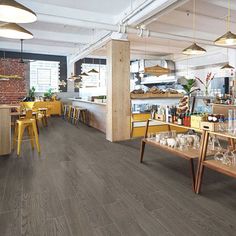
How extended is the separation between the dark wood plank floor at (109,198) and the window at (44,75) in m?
7.75

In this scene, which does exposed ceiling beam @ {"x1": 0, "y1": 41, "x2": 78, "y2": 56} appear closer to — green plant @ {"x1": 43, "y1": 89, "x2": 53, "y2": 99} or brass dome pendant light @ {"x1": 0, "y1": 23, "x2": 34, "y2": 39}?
green plant @ {"x1": 43, "y1": 89, "x2": 53, "y2": 99}

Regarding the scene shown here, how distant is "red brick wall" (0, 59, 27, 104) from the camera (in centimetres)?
991

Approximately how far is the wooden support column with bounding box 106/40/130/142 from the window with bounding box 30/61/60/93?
672cm

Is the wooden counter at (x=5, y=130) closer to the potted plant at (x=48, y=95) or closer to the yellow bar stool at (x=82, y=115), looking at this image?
the yellow bar stool at (x=82, y=115)

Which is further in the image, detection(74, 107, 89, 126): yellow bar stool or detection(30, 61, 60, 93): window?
detection(30, 61, 60, 93): window

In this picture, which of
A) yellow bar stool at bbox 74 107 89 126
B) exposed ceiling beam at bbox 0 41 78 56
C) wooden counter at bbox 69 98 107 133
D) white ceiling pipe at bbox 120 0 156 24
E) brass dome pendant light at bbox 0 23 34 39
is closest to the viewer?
brass dome pendant light at bbox 0 23 34 39

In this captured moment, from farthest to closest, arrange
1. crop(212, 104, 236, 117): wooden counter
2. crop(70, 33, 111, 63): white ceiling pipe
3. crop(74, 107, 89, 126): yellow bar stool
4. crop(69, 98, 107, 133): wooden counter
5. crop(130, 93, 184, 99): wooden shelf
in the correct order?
crop(74, 107, 89, 126): yellow bar stool → crop(69, 98, 107, 133): wooden counter → crop(70, 33, 111, 63): white ceiling pipe → crop(130, 93, 184, 99): wooden shelf → crop(212, 104, 236, 117): wooden counter

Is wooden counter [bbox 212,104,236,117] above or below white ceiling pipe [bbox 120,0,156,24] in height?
below

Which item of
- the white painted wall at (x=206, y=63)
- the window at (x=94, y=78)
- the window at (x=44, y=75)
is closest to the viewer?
the white painted wall at (x=206, y=63)

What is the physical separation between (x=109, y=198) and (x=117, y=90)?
335 cm

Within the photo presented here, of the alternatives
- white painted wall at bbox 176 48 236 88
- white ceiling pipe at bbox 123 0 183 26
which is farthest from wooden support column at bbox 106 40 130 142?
white painted wall at bbox 176 48 236 88

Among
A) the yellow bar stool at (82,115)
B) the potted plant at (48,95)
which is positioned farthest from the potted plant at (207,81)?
the potted plant at (48,95)

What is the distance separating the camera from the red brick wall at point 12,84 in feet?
32.5

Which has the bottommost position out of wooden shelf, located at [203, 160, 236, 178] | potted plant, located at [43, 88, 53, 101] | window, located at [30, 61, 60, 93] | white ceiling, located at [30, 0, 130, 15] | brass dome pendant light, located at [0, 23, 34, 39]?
wooden shelf, located at [203, 160, 236, 178]
